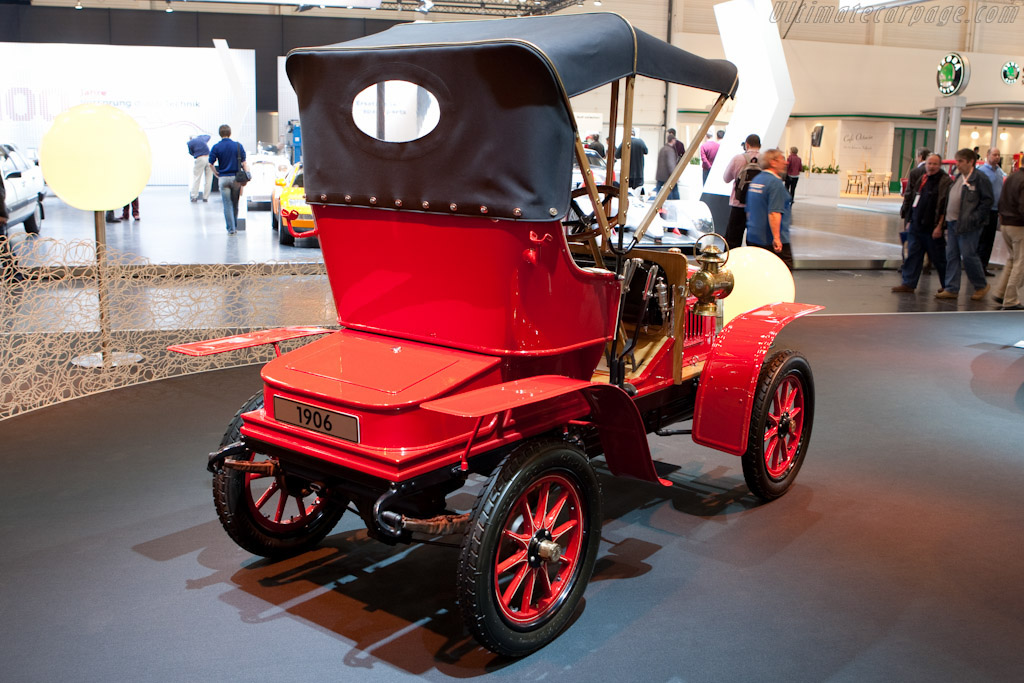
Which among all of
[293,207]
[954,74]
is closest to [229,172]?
[293,207]

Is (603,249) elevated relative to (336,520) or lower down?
elevated

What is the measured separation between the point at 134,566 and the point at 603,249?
2.14 m

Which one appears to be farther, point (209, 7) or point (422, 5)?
point (209, 7)

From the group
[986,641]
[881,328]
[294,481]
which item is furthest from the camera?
[881,328]

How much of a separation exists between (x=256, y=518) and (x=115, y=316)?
339cm

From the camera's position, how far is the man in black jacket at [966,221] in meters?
8.80

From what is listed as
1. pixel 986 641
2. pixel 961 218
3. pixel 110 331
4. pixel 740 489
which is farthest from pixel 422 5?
pixel 986 641

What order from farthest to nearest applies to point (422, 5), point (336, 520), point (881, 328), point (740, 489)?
point (422, 5)
point (881, 328)
point (740, 489)
point (336, 520)

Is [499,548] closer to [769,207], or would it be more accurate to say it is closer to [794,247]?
[769,207]

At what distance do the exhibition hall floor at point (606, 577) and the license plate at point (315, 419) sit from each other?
26.5 inches

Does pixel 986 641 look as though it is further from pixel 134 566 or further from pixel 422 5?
pixel 422 5

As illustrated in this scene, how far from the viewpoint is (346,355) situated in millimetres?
3023

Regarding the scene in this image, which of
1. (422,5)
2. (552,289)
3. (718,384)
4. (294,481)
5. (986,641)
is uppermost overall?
(422,5)

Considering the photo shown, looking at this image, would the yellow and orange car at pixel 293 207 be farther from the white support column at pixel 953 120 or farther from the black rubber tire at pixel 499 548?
the white support column at pixel 953 120
